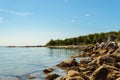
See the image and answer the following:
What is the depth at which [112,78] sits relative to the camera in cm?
1956

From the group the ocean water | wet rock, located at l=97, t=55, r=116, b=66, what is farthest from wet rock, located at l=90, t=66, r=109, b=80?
wet rock, located at l=97, t=55, r=116, b=66

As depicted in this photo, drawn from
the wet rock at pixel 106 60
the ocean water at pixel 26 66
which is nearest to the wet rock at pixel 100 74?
the ocean water at pixel 26 66

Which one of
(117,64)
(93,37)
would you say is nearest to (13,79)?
(117,64)

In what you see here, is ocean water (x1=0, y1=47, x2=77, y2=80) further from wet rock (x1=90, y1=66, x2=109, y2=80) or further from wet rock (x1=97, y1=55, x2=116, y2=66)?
wet rock (x1=90, y1=66, x2=109, y2=80)

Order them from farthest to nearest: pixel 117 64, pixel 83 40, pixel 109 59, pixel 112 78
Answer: pixel 83 40 < pixel 109 59 < pixel 117 64 < pixel 112 78

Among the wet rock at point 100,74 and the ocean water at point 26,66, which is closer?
the wet rock at point 100,74

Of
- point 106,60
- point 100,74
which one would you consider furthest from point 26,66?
point 100,74

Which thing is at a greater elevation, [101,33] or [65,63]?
[101,33]

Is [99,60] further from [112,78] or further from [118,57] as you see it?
[112,78]

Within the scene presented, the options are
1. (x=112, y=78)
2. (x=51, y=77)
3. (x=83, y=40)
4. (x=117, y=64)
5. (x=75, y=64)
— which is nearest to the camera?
(x=112, y=78)

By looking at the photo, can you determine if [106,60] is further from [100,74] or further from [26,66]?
[26,66]

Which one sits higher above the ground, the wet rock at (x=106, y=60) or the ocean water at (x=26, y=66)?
the wet rock at (x=106, y=60)

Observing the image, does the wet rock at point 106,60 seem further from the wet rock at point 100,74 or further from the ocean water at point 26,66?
the wet rock at point 100,74

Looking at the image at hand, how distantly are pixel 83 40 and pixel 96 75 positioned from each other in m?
174
